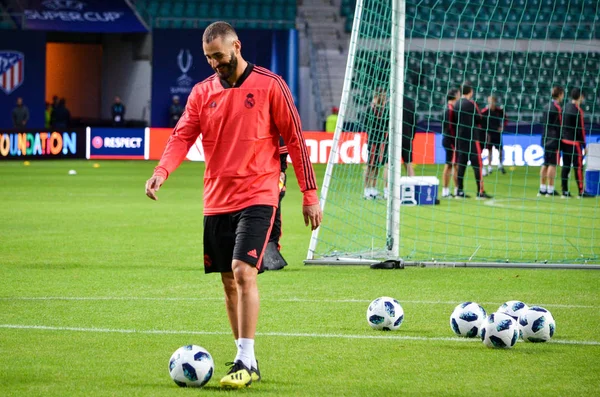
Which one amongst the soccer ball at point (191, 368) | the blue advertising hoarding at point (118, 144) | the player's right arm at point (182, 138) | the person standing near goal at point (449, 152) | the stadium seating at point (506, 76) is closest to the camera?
Result: the soccer ball at point (191, 368)

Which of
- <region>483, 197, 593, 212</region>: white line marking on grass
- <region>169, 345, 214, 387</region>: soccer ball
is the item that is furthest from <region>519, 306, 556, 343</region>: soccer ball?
<region>483, 197, 593, 212</region>: white line marking on grass

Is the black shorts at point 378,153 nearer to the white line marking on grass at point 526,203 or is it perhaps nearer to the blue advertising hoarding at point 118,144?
the white line marking on grass at point 526,203

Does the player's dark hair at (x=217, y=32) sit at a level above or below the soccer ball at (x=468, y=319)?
above

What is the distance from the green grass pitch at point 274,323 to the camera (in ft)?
20.2

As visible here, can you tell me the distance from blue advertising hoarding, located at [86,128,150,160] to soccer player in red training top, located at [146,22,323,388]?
92.9 ft

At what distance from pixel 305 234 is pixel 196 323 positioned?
681 centimetres

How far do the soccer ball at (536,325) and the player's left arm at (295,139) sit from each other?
6.09 ft

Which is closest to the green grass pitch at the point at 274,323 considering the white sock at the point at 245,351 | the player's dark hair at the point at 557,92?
the white sock at the point at 245,351

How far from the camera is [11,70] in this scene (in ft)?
125

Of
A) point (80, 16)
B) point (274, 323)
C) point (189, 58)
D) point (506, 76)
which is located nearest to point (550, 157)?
point (274, 323)

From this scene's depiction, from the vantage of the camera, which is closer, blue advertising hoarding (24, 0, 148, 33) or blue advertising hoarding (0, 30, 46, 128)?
blue advertising hoarding (0, 30, 46, 128)

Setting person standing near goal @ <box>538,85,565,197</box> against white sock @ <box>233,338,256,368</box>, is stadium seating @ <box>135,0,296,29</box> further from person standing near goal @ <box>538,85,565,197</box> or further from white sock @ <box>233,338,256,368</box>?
white sock @ <box>233,338,256,368</box>

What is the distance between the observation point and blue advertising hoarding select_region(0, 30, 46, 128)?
123ft

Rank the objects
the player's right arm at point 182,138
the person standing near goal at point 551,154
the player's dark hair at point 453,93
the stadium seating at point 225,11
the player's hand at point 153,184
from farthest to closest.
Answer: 1. the stadium seating at point 225,11
2. the person standing near goal at point 551,154
3. the player's dark hair at point 453,93
4. the player's right arm at point 182,138
5. the player's hand at point 153,184
